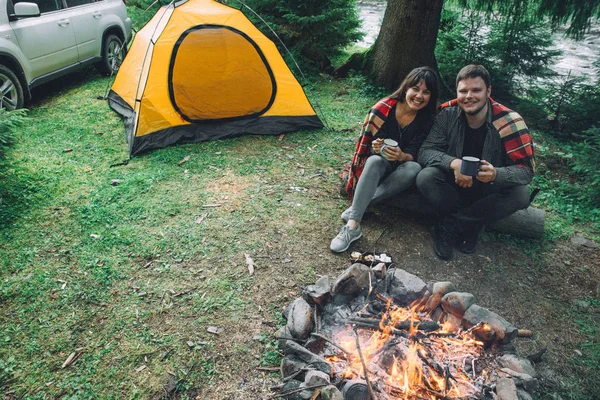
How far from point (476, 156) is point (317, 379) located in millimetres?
2346

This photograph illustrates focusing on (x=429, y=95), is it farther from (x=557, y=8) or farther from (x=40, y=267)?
(x=557, y=8)

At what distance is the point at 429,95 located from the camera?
10.7 feet

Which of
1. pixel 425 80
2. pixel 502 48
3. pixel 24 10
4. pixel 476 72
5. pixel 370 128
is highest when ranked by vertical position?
pixel 24 10

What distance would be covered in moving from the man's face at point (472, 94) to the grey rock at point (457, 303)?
151 cm

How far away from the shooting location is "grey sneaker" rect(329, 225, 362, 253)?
3465 mm

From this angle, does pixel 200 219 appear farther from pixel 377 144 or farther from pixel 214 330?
pixel 377 144

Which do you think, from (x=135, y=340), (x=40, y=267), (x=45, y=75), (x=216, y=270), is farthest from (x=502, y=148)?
(x=45, y=75)

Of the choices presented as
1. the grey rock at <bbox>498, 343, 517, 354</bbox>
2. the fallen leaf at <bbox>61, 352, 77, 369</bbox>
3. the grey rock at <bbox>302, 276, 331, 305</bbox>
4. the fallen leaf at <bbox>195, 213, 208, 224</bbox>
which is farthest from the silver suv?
the grey rock at <bbox>498, 343, 517, 354</bbox>

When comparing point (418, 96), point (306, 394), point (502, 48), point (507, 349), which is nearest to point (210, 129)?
point (418, 96)

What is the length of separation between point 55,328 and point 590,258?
14.9 ft

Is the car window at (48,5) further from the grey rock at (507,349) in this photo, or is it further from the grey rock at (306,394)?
the grey rock at (507,349)

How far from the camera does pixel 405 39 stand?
637 cm

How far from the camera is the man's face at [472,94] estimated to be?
301 cm

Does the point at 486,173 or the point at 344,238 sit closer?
the point at 486,173
